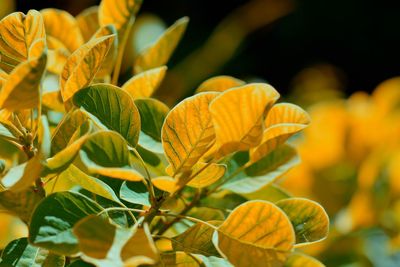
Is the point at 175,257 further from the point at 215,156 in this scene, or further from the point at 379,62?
the point at 379,62

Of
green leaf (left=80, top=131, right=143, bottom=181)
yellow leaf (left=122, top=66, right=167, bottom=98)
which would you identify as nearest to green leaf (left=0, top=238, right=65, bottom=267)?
green leaf (left=80, top=131, right=143, bottom=181)

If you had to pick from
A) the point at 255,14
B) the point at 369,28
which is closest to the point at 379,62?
the point at 369,28

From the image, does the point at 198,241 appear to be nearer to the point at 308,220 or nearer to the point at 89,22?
the point at 308,220

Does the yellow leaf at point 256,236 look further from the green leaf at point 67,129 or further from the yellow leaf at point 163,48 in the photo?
the yellow leaf at point 163,48

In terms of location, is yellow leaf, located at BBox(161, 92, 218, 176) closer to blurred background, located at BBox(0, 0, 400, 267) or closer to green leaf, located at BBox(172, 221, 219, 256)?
green leaf, located at BBox(172, 221, 219, 256)

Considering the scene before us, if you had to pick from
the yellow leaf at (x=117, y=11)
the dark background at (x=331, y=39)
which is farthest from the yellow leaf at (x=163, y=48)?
the dark background at (x=331, y=39)

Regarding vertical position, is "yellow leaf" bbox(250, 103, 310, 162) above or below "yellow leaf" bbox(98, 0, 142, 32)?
below
